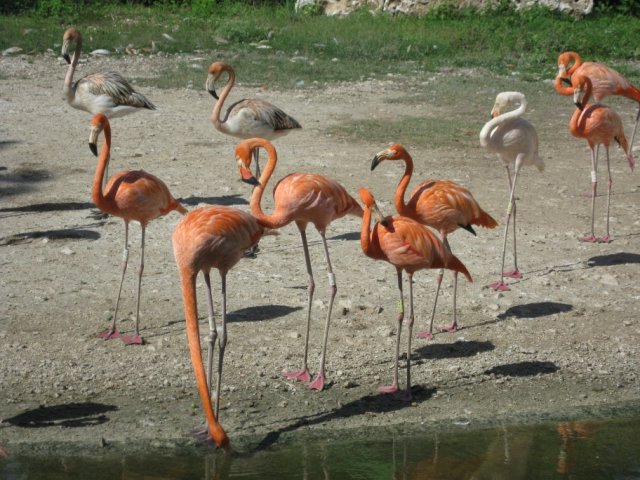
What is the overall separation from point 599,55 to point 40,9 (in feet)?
28.3

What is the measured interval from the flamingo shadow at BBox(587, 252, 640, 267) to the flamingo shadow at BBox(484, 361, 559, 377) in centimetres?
149

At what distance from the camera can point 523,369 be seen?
5102 mm

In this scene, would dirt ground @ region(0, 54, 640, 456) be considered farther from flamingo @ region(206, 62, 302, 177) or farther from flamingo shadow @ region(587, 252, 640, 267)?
flamingo @ region(206, 62, 302, 177)

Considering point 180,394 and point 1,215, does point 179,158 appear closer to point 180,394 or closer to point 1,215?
point 1,215

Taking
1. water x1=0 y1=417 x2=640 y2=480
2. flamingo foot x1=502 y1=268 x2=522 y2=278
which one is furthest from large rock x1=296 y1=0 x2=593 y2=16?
water x1=0 y1=417 x2=640 y2=480

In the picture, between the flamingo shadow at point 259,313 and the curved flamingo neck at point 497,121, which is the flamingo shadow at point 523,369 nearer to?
the flamingo shadow at point 259,313

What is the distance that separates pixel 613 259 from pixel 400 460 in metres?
2.84

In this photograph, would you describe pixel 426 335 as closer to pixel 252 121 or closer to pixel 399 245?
pixel 399 245

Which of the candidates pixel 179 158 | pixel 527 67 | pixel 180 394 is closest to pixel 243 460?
pixel 180 394

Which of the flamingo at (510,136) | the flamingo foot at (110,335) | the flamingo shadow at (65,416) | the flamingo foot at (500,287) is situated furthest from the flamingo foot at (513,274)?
the flamingo shadow at (65,416)

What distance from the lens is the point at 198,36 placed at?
14.2 meters

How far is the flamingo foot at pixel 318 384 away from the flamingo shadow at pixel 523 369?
0.86 metres

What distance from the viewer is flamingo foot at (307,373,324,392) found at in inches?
189

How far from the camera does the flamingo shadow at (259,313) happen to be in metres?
5.58
